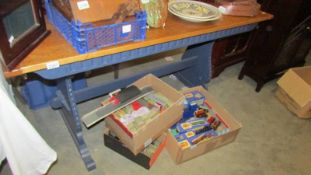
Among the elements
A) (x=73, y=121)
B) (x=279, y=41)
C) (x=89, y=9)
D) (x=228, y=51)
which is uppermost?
(x=89, y=9)

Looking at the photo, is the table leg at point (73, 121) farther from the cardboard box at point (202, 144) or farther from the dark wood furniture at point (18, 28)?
the cardboard box at point (202, 144)

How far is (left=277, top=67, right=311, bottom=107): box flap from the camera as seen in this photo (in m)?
2.17

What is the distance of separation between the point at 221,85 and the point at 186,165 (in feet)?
3.56

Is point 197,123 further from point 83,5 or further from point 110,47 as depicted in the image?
point 83,5

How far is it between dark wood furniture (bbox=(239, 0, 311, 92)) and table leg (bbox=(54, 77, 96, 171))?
5.83 ft

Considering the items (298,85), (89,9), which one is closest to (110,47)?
(89,9)

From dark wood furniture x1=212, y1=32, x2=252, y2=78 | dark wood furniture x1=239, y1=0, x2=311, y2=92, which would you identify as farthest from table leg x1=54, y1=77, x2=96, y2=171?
dark wood furniture x1=239, y1=0, x2=311, y2=92

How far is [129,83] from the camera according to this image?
1.91 m

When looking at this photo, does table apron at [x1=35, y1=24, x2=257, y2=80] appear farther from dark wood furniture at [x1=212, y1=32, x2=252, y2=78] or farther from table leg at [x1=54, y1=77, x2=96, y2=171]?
dark wood furniture at [x1=212, y1=32, x2=252, y2=78]

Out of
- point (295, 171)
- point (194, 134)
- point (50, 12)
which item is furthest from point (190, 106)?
point (50, 12)

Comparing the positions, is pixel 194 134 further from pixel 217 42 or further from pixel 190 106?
pixel 217 42

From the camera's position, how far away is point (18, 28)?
3.36 feet

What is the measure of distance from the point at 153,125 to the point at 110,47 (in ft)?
2.05

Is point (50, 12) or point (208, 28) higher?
point (50, 12)
